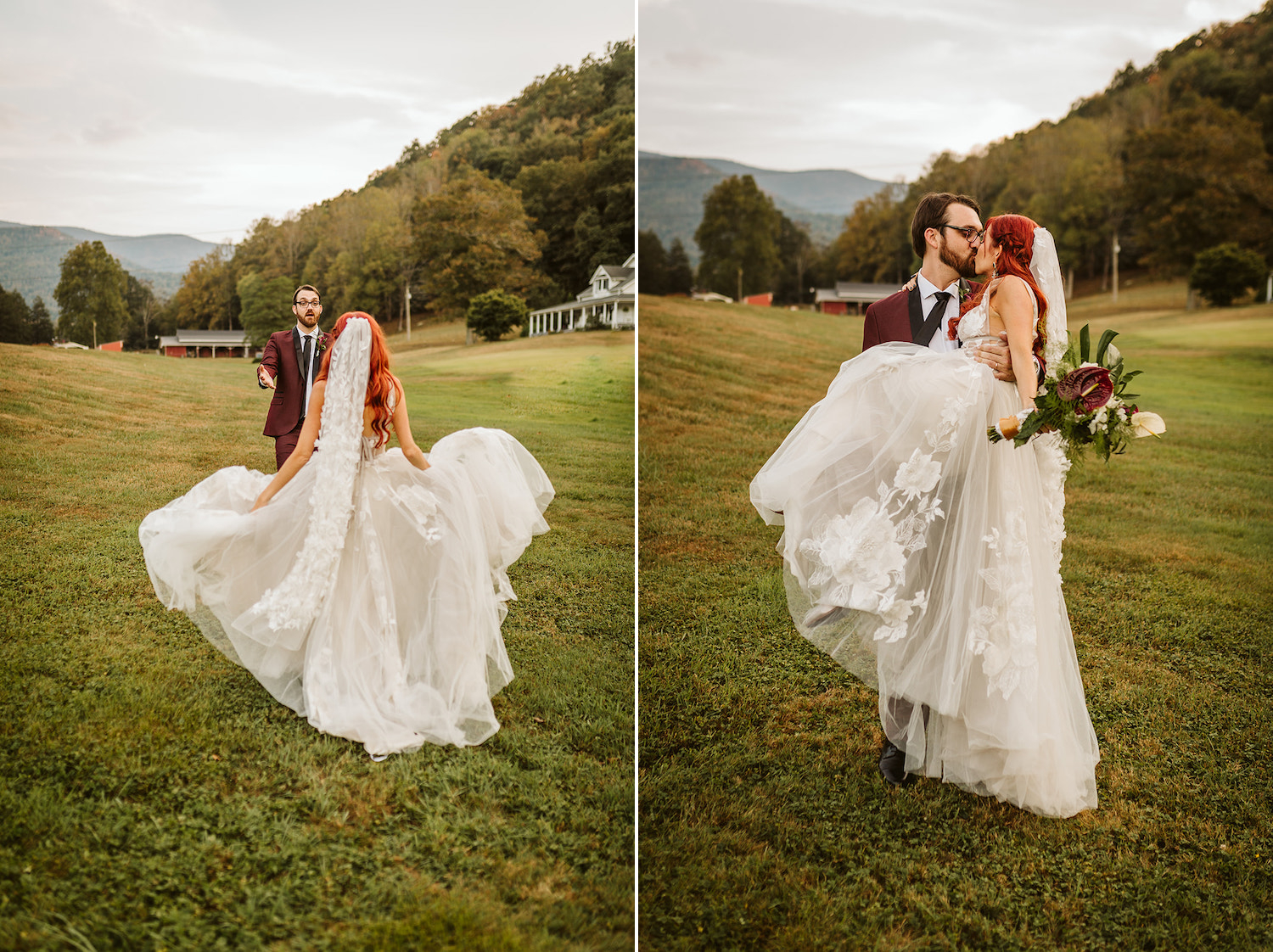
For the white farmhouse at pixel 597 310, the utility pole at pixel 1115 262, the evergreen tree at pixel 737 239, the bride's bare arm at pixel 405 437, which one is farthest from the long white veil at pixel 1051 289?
the utility pole at pixel 1115 262

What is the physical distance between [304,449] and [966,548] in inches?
106

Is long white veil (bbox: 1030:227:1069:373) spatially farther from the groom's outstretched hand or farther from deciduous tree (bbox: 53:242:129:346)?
deciduous tree (bbox: 53:242:129:346)

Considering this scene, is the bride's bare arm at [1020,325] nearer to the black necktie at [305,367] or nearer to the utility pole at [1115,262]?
the black necktie at [305,367]

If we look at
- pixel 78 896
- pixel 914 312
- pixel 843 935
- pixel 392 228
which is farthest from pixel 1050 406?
pixel 392 228

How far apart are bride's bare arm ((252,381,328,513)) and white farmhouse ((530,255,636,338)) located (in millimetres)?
7983

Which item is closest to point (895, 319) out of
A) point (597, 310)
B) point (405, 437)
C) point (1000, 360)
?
point (1000, 360)

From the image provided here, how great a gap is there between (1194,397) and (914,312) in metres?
10.4

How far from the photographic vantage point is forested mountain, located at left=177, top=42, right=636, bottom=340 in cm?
886

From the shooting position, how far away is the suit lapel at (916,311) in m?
3.74

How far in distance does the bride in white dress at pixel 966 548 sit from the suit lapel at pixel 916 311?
0.27 m

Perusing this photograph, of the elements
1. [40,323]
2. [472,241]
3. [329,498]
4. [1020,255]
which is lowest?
[329,498]

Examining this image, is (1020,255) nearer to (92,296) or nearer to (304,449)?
(304,449)

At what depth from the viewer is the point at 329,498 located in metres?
3.61

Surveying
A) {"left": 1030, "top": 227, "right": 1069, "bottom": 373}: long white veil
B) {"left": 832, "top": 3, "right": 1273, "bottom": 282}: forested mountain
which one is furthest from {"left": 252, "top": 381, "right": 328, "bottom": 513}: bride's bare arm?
{"left": 832, "top": 3, "right": 1273, "bottom": 282}: forested mountain
